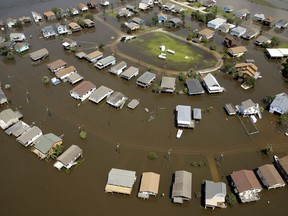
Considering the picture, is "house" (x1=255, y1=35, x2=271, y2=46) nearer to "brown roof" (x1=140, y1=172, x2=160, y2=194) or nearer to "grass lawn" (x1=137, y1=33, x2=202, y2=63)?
"grass lawn" (x1=137, y1=33, x2=202, y2=63)

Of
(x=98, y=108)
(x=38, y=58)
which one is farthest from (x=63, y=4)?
(x=98, y=108)

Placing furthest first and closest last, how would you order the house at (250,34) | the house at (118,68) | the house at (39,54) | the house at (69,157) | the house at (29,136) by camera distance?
the house at (250,34)
the house at (39,54)
the house at (118,68)
the house at (29,136)
the house at (69,157)

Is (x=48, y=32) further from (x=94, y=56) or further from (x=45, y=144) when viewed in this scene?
(x=45, y=144)

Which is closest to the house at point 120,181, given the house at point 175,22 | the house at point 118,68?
the house at point 118,68

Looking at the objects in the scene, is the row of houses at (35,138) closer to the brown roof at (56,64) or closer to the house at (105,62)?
the brown roof at (56,64)

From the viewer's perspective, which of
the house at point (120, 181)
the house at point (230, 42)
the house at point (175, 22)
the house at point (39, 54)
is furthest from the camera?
the house at point (175, 22)

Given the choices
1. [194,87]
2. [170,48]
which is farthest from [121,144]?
[170,48]

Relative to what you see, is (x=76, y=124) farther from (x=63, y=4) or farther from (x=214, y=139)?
(x=63, y=4)

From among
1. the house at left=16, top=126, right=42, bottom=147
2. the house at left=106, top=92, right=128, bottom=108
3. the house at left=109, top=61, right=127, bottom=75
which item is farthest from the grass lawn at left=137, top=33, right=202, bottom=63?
the house at left=16, top=126, right=42, bottom=147
